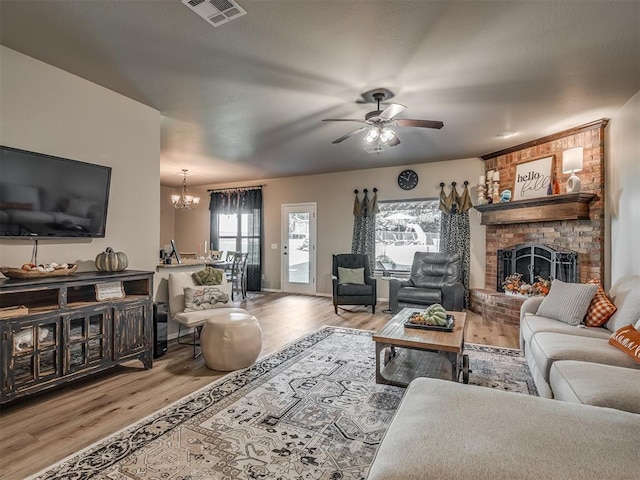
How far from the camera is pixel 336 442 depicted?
200 centimetres

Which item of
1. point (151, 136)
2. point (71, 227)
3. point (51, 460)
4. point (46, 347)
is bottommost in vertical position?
point (51, 460)

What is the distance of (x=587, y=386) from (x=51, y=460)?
2.84 meters

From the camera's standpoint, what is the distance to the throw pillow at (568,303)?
2.99 metres

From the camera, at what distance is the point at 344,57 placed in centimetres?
268

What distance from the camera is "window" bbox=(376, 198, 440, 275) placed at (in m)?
6.30

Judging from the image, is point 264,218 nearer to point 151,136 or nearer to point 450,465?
point 151,136

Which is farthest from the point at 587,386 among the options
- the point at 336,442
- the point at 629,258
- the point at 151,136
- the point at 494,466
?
the point at 151,136

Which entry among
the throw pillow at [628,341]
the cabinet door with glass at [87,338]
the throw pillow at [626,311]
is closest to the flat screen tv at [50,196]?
the cabinet door with glass at [87,338]

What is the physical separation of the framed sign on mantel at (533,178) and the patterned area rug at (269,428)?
8.90ft

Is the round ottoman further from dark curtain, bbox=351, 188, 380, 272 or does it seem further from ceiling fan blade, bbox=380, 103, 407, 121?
dark curtain, bbox=351, 188, 380, 272

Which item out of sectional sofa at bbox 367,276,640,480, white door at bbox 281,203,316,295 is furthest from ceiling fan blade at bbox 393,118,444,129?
white door at bbox 281,203,316,295

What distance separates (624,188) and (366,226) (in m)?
3.85

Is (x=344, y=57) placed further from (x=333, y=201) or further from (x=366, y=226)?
(x=333, y=201)

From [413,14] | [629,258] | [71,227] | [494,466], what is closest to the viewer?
[494,466]
